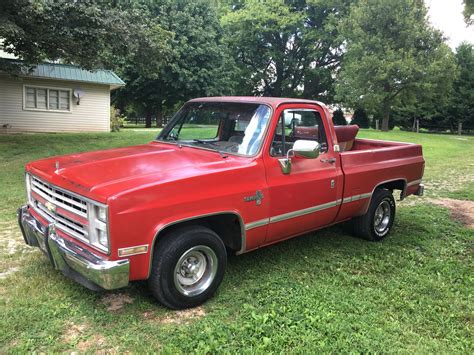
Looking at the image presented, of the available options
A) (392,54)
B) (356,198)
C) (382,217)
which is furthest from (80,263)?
(392,54)

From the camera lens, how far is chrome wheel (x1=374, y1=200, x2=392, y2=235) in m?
5.94

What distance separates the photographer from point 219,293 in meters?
4.09

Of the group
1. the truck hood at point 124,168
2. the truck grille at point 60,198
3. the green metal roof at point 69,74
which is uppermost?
the green metal roof at point 69,74

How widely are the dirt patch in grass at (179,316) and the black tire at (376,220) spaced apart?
2859mm

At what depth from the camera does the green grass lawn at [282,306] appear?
329cm

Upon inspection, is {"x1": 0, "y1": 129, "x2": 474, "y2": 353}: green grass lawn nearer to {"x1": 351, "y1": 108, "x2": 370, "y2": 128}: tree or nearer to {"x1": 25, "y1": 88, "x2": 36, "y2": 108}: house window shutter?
{"x1": 25, "y1": 88, "x2": 36, "y2": 108}: house window shutter

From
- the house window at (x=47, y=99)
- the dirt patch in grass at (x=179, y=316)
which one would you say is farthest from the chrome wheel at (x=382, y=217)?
the house window at (x=47, y=99)

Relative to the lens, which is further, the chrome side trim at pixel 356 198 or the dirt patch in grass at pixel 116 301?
the chrome side trim at pixel 356 198

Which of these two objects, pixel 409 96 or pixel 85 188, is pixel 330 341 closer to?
pixel 85 188

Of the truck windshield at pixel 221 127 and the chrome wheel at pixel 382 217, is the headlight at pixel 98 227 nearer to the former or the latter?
the truck windshield at pixel 221 127

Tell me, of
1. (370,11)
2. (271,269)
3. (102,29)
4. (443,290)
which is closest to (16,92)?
(102,29)

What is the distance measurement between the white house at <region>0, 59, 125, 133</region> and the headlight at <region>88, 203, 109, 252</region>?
17310 mm

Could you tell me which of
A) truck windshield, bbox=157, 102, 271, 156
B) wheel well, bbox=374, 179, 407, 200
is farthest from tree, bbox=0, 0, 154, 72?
wheel well, bbox=374, 179, 407, 200

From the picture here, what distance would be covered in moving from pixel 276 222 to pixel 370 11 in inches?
1163
